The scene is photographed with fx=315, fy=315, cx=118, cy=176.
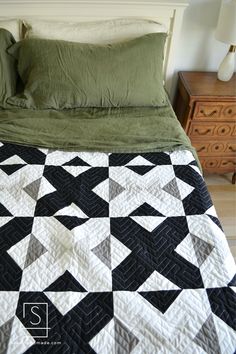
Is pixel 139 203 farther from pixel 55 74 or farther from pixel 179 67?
pixel 179 67

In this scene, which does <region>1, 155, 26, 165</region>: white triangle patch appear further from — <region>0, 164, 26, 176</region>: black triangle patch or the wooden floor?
the wooden floor

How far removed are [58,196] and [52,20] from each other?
110cm

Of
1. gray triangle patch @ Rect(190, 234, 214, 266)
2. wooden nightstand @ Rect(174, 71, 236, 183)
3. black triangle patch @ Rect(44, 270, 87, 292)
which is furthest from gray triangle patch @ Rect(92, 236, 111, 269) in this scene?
wooden nightstand @ Rect(174, 71, 236, 183)

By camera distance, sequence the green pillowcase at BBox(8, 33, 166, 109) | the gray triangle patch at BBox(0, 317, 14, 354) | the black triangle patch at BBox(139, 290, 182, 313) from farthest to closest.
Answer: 1. the green pillowcase at BBox(8, 33, 166, 109)
2. the black triangle patch at BBox(139, 290, 182, 313)
3. the gray triangle patch at BBox(0, 317, 14, 354)

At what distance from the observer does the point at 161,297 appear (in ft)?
3.03

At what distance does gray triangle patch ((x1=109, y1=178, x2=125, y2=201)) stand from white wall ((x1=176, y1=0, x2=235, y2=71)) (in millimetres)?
1177

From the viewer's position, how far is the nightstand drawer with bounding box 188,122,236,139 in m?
1.89

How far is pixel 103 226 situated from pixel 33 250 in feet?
0.81

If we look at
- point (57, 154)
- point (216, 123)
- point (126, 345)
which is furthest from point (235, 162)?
point (126, 345)

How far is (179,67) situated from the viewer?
6.83ft

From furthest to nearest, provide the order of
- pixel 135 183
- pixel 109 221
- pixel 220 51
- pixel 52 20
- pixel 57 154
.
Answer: pixel 220 51 → pixel 52 20 → pixel 57 154 → pixel 135 183 → pixel 109 221

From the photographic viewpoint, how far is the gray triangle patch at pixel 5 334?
2.63 ft

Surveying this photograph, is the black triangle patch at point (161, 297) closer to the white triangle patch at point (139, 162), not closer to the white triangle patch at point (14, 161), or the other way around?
the white triangle patch at point (139, 162)

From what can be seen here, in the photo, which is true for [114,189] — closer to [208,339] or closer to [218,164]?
[208,339]
